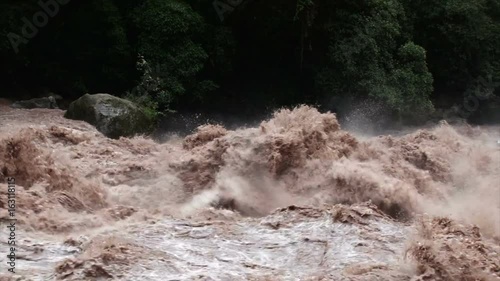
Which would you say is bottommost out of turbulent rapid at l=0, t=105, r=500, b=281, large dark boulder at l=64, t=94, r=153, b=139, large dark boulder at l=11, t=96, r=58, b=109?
turbulent rapid at l=0, t=105, r=500, b=281

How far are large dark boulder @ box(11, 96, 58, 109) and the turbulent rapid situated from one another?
245 cm

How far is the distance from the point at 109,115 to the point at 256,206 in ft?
19.6

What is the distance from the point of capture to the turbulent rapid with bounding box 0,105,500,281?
15.8 feet

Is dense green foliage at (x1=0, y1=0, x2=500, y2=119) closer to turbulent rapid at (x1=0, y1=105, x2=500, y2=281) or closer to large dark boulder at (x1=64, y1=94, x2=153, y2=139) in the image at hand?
large dark boulder at (x1=64, y1=94, x2=153, y2=139)

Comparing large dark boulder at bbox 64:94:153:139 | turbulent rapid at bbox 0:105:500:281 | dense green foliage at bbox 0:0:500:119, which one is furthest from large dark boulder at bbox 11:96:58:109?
turbulent rapid at bbox 0:105:500:281

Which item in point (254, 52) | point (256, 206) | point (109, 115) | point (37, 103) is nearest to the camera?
point (256, 206)

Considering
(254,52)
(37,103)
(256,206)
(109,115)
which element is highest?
(254,52)

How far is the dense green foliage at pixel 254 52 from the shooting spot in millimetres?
15797

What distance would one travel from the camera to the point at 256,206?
23.7 feet

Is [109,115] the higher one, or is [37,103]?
[37,103]

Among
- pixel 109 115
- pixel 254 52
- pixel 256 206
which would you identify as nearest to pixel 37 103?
pixel 109 115

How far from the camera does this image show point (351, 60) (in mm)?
17516

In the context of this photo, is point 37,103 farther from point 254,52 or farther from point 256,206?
point 256,206

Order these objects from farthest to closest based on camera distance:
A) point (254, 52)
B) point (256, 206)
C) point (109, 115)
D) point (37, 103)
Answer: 1. point (254, 52)
2. point (37, 103)
3. point (109, 115)
4. point (256, 206)
